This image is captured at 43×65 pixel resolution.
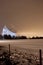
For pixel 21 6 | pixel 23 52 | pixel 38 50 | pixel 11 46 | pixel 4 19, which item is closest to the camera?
pixel 38 50

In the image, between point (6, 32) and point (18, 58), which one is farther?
point (6, 32)

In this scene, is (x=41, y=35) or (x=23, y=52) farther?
(x=41, y=35)

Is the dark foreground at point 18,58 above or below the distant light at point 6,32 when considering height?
below

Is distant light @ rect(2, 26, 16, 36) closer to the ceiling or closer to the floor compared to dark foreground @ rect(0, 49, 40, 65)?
closer to the ceiling

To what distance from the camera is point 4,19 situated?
3.46m

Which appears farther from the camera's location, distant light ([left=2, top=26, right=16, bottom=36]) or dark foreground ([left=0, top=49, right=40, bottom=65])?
distant light ([left=2, top=26, right=16, bottom=36])

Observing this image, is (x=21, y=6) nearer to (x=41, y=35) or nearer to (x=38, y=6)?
(x=38, y=6)

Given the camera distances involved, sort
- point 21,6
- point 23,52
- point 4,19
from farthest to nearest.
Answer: point 4,19
point 21,6
point 23,52

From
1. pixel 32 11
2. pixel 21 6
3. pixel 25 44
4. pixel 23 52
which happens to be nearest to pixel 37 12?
pixel 32 11

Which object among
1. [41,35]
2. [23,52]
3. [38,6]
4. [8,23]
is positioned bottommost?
[23,52]

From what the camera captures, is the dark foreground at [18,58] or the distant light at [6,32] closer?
the dark foreground at [18,58]

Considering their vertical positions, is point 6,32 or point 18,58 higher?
point 6,32

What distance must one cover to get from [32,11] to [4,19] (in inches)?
23.7

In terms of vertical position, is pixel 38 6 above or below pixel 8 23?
above
